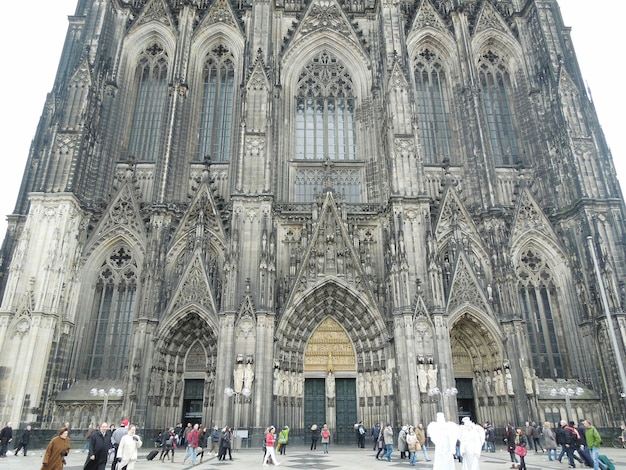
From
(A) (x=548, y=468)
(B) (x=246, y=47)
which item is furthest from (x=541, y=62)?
(A) (x=548, y=468)

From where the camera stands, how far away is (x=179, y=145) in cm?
2805

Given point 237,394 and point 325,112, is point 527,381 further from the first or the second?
point 325,112

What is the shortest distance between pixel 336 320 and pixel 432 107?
15.5 m

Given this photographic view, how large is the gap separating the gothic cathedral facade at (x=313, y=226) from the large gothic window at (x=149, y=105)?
0.63 feet

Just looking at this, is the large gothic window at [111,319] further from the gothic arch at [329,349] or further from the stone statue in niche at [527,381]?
the stone statue in niche at [527,381]

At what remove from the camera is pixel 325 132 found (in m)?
29.7

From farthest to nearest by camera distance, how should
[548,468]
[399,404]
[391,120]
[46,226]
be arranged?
[391,120] → [46,226] → [399,404] → [548,468]

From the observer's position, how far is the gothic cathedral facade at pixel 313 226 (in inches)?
883

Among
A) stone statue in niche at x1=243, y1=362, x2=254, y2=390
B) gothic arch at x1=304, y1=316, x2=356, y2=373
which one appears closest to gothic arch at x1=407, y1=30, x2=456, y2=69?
gothic arch at x1=304, y1=316, x2=356, y2=373

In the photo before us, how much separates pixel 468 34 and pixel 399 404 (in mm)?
23950

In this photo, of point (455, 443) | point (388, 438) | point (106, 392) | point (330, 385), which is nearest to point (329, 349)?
point (330, 385)

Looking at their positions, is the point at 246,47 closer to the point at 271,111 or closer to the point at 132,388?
the point at 271,111

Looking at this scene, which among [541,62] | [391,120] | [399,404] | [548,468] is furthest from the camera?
[541,62]

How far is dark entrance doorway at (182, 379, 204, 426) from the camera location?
23.9m
